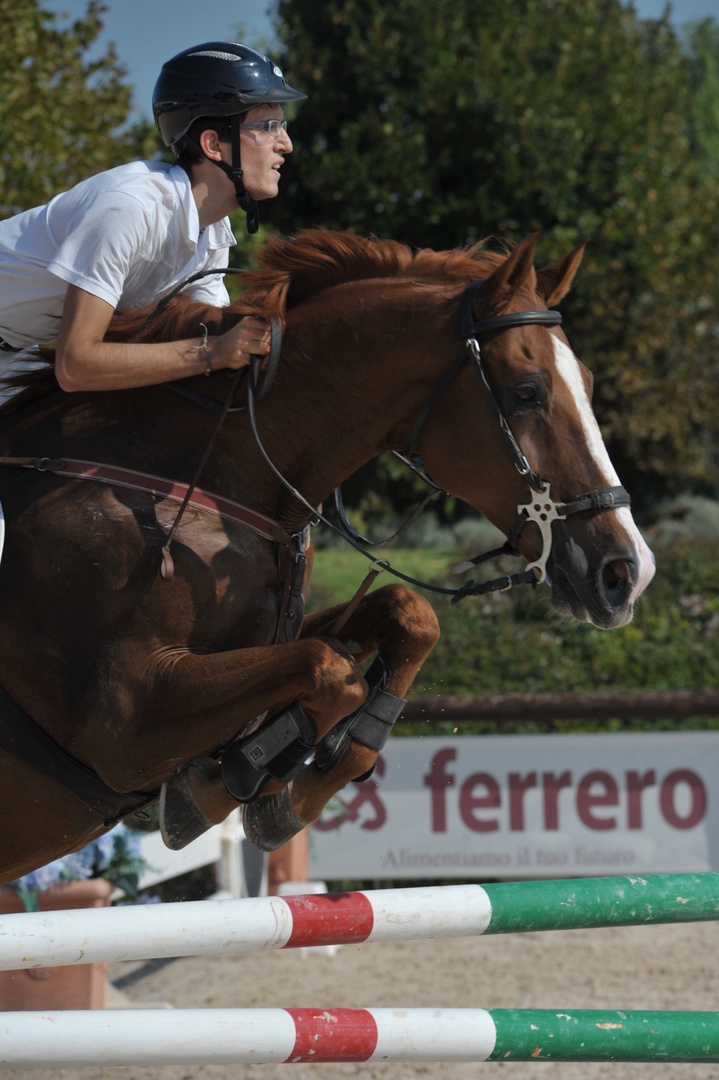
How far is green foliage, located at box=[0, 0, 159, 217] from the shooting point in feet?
23.6

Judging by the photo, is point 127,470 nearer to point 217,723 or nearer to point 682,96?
point 217,723

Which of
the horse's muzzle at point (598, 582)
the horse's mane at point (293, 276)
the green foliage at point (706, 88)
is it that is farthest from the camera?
the green foliage at point (706, 88)

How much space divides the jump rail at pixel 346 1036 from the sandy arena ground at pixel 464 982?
2.44 meters

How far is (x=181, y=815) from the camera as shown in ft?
7.79

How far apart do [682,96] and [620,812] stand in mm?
11913

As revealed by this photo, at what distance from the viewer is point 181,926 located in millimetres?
1892

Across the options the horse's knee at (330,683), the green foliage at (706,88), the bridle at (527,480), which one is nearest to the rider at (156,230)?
the bridle at (527,480)

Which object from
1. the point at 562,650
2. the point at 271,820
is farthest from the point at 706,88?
the point at 271,820

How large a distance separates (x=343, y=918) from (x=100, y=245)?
151cm

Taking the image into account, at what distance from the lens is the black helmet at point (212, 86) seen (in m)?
2.60

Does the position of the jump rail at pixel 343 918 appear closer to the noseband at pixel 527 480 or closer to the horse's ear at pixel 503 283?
the noseband at pixel 527 480

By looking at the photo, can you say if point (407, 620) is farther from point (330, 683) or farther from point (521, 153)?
point (521, 153)

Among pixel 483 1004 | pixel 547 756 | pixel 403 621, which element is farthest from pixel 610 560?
pixel 547 756

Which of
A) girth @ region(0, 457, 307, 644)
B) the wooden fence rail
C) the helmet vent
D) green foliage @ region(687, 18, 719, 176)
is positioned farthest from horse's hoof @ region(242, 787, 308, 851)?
green foliage @ region(687, 18, 719, 176)
